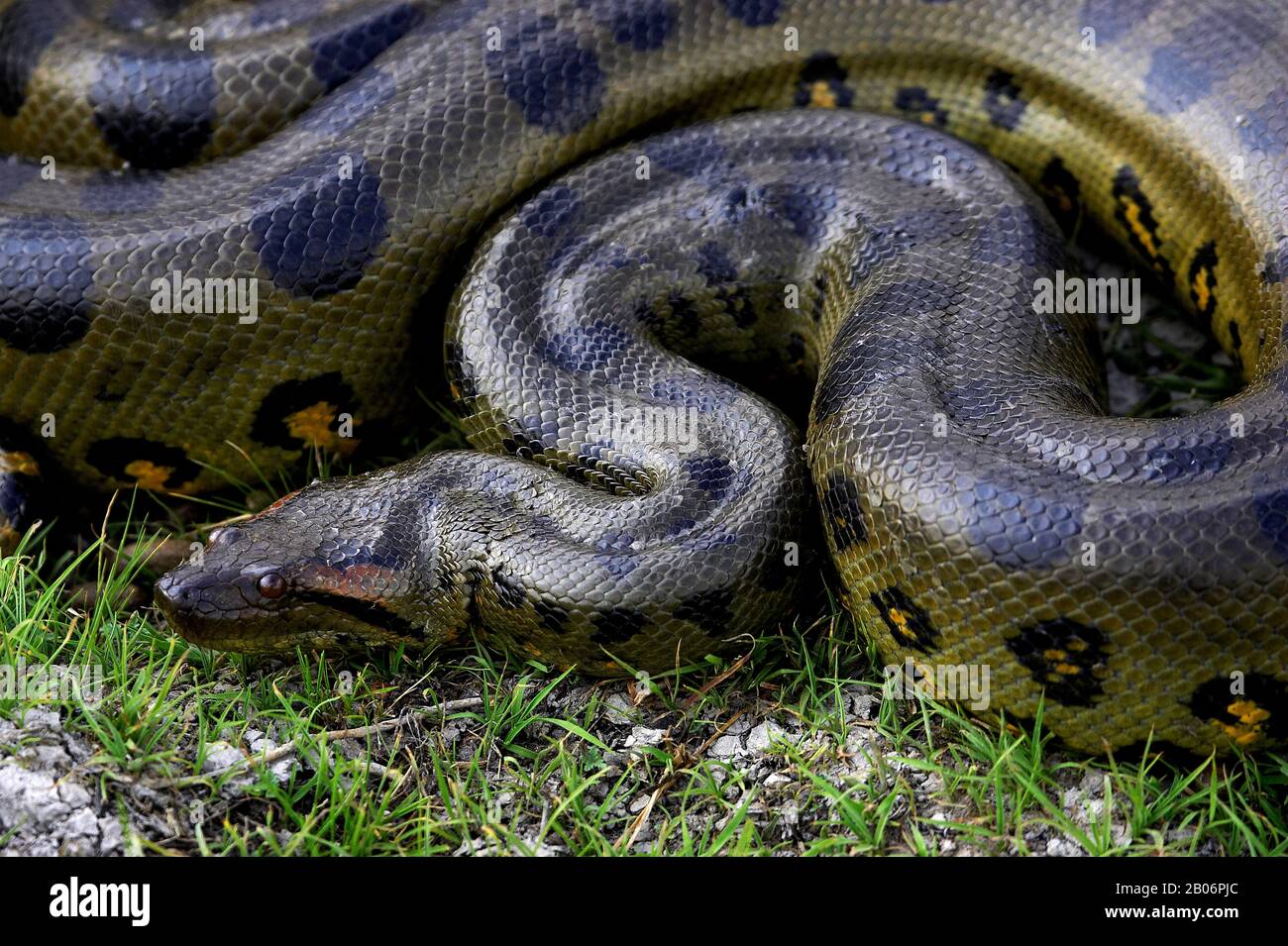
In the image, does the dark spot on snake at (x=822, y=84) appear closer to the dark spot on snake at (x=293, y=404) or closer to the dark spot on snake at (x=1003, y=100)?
the dark spot on snake at (x=1003, y=100)

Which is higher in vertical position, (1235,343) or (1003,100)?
(1003,100)

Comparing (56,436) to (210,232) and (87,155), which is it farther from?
(87,155)

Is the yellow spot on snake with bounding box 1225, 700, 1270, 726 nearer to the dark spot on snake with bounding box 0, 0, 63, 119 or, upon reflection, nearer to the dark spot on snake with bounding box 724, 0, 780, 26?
the dark spot on snake with bounding box 724, 0, 780, 26

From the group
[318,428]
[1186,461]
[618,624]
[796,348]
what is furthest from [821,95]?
[618,624]

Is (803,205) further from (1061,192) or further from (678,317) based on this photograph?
(1061,192)

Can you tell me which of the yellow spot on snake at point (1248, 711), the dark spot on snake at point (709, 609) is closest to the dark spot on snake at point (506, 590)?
the dark spot on snake at point (709, 609)

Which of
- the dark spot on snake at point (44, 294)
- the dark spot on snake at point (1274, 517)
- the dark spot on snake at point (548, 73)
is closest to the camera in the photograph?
the dark spot on snake at point (1274, 517)
